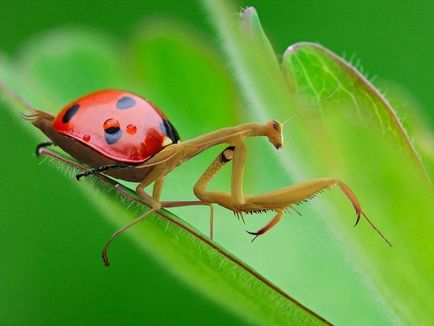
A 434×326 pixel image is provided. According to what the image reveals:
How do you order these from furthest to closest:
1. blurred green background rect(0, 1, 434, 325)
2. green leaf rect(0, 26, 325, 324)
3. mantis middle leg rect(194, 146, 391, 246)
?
blurred green background rect(0, 1, 434, 325)
green leaf rect(0, 26, 325, 324)
mantis middle leg rect(194, 146, 391, 246)

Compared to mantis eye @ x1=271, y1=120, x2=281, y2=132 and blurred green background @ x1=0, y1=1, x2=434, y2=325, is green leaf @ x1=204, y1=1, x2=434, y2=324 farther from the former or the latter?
blurred green background @ x1=0, y1=1, x2=434, y2=325

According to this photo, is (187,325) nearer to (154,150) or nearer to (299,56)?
(154,150)

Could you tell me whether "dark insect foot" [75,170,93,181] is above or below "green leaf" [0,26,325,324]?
above

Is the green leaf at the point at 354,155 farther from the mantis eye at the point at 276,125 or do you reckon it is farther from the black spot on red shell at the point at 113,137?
the black spot on red shell at the point at 113,137

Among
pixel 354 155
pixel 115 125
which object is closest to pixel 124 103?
pixel 115 125

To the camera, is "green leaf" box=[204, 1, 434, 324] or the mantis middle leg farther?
the mantis middle leg

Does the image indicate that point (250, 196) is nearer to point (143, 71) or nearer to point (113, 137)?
point (113, 137)

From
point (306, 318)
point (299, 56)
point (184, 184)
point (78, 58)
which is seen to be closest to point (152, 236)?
point (306, 318)

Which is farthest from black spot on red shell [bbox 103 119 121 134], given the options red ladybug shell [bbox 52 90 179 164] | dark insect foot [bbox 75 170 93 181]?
dark insect foot [bbox 75 170 93 181]

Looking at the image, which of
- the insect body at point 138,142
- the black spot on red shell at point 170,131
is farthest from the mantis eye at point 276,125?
the black spot on red shell at point 170,131
